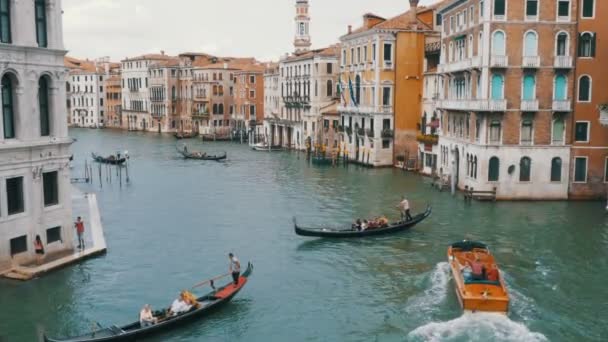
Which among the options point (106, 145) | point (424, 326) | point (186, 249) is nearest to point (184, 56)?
point (106, 145)

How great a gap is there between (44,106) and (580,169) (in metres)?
22.2

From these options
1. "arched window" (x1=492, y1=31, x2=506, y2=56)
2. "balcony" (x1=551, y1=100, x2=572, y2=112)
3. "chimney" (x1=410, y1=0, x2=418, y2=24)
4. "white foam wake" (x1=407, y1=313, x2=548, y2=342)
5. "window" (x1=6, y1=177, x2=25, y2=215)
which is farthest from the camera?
"chimney" (x1=410, y1=0, x2=418, y2=24)

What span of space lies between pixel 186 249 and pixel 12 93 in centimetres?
735

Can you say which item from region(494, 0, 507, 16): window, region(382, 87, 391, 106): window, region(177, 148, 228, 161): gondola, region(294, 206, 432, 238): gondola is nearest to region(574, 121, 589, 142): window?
region(494, 0, 507, 16): window

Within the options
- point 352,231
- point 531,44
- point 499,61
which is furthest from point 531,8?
point 352,231

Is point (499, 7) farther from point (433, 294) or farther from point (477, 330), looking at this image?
point (477, 330)

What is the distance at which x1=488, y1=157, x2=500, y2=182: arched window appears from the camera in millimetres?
29547

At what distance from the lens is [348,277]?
18344 millimetres

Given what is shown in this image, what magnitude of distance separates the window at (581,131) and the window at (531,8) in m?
5.02

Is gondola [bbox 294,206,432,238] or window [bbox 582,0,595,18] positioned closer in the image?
gondola [bbox 294,206,432,238]

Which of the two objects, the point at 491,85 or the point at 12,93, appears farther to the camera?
the point at 491,85

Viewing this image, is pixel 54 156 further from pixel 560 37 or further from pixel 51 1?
pixel 560 37

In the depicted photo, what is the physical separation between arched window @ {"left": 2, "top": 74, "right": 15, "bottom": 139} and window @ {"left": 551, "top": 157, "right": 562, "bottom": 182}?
22.0 metres

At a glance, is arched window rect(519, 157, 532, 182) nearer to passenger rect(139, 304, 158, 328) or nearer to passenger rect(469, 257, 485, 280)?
passenger rect(469, 257, 485, 280)
